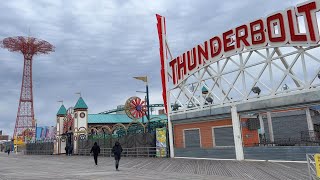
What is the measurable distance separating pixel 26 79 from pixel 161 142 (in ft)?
233

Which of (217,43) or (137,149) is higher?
(217,43)

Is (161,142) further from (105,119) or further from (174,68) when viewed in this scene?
(105,119)

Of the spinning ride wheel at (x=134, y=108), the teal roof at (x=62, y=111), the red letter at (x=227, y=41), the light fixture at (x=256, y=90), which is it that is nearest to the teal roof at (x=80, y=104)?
the teal roof at (x=62, y=111)

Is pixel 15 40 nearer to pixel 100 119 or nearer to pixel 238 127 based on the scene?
pixel 100 119

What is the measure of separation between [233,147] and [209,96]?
5.03 m

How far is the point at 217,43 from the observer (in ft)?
81.1

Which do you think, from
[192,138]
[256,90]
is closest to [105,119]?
[192,138]

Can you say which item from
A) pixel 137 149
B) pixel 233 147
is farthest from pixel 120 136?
pixel 233 147

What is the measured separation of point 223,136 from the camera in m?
23.7

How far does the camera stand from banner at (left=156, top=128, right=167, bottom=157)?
94.3ft

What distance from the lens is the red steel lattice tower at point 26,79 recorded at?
82250mm

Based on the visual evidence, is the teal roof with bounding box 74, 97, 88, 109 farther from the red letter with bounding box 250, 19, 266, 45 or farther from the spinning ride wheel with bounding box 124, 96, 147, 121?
the red letter with bounding box 250, 19, 266, 45

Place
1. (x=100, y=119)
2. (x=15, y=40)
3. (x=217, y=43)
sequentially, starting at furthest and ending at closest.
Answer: (x=15, y=40), (x=100, y=119), (x=217, y=43)

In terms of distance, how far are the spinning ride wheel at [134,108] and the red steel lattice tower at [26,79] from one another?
181ft
